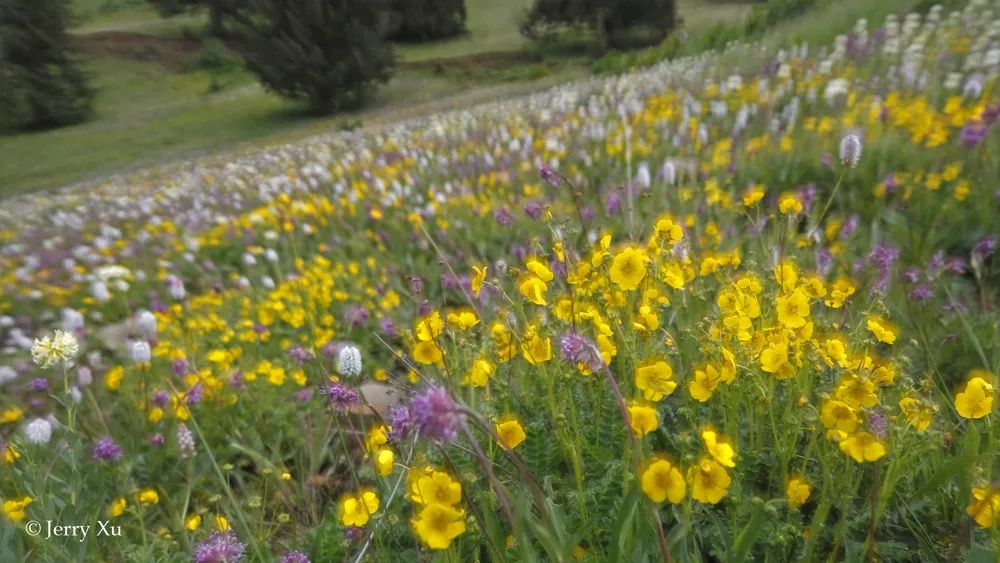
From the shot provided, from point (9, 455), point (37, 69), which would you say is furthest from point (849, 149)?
point (37, 69)

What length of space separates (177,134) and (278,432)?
19.7 m

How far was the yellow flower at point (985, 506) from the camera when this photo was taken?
1.04m

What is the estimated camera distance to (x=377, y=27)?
78.2 ft

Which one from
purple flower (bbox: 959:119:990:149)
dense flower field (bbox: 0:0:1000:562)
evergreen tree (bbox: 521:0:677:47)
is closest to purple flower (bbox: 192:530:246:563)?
dense flower field (bbox: 0:0:1000:562)

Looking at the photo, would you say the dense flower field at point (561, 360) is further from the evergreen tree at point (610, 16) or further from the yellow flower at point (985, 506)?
the evergreen tree at point (610, 16)

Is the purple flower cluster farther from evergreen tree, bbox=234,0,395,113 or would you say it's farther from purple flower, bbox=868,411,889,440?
evergreen tree, bbox=234,0,395,113

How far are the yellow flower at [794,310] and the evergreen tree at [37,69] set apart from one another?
25.2 m

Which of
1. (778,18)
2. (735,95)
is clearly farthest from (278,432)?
(778,18)

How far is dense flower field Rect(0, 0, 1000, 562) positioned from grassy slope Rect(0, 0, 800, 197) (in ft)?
38.4

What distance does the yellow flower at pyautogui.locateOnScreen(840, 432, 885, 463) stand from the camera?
971 mm

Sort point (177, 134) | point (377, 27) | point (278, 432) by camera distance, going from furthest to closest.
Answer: point (377, 27)
point (177, 134)
point (278, 432)

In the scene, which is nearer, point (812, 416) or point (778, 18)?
point (812, 416)

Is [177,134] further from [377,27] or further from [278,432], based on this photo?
[278,432]

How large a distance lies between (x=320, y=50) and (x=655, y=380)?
2383 centimetres
